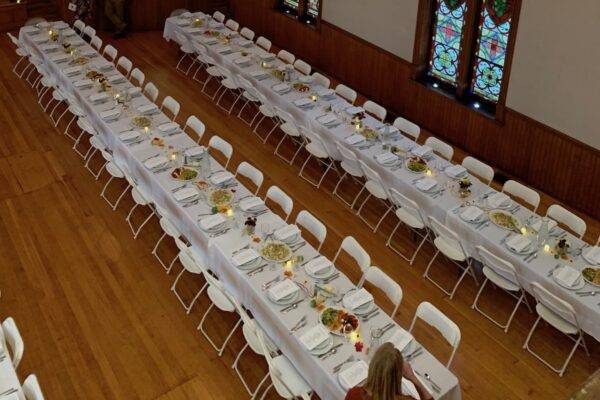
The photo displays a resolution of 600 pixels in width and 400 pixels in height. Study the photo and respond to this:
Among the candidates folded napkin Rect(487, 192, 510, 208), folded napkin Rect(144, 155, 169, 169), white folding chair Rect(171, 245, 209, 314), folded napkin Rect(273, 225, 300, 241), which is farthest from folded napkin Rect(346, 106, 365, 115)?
white folding chair Rect(171, 245, 209, 314)

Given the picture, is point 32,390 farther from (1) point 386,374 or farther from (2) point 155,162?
(2) point 155,162

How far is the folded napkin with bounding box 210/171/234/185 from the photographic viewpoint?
7.88 m

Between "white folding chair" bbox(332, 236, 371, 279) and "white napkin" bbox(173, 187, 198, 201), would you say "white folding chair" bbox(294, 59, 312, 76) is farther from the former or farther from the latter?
"white folding chair" bbox(332, 236, 371, 279)

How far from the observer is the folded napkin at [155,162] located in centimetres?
819

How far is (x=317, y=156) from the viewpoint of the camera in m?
9.50

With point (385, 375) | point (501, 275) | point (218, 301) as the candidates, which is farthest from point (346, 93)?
point (385, 375)

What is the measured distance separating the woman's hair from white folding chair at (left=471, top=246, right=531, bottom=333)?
3.18 metres

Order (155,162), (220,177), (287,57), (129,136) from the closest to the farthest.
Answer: (220,177) < (155,162) < (129,136) < (287,57)

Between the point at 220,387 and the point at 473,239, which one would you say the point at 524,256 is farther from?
the point at 220,387

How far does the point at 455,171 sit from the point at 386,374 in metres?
4.75

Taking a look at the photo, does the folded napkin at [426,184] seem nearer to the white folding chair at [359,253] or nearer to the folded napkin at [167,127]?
the white folding chair at [359,253]

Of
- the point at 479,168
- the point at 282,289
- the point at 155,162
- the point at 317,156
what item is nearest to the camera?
the point at 282,289

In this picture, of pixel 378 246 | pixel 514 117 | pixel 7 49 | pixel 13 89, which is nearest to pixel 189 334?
pixel 378 246

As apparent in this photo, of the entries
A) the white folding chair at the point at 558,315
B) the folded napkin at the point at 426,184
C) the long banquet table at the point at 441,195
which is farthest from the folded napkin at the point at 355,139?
the white folding chair at the point at 558,315
